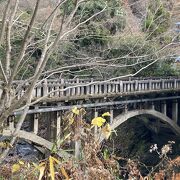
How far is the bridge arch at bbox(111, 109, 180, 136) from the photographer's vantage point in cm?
1537

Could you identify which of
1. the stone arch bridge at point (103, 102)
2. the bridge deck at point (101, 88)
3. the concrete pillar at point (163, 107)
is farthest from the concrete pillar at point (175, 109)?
the concrete pillar at point (163, 107)

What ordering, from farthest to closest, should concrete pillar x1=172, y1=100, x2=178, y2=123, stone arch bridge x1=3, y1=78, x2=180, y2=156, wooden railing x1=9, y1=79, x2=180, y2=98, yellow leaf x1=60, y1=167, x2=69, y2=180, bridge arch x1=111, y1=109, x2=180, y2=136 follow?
concrete pillar x1=172, y1=100, x2=178, y2=123 < bridge arch x1=111, y1=109, x2=180, y2=136 < stone arch bridge x1=3, y1=78, x2=180, y2=156 < wooden railing x1=9, y1=79, x2=180, y2=98 < yellow leaf x1=60, y1=167, x2=69, y2=180

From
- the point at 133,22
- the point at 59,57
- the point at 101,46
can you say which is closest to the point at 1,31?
the point at 59,57

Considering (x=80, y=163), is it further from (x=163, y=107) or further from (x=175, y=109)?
(x=175, y=109)

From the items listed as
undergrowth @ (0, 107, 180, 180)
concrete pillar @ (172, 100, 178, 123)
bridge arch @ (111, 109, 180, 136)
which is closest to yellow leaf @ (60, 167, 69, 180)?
undergrowth @ (0, 107, 180, 180)

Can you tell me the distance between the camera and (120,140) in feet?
75.7

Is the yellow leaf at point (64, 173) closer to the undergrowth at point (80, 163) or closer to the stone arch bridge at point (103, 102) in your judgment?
the undergrowth at point (80, 163)

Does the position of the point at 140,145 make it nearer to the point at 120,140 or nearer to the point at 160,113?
the point at 120,140

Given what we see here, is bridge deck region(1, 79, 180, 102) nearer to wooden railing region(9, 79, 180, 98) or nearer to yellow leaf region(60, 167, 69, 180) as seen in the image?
wooden railing region(9, 79, 180, 98)

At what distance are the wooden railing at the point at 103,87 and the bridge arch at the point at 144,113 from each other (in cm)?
96

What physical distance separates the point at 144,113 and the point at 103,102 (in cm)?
356

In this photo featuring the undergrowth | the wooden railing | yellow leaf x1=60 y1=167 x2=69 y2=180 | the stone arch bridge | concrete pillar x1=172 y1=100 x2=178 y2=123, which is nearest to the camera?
yellow leaf x1=60 y1=167 x2=69 y2=180

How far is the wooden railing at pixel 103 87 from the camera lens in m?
10.7

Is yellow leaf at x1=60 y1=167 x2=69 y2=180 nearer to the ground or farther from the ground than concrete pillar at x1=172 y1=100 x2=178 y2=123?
farther from the ground
